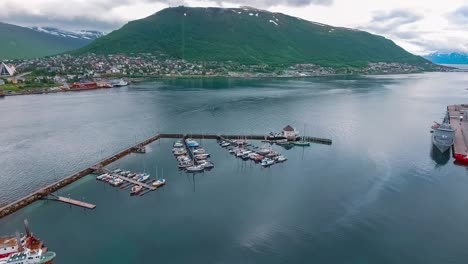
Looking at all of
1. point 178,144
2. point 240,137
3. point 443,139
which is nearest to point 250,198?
point 178,144

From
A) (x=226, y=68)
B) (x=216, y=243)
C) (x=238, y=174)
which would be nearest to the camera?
(x=216, y=243)

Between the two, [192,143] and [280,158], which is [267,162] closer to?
[280,158]

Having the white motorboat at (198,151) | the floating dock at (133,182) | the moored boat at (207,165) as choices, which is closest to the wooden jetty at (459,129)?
the moored boat at (207,165)

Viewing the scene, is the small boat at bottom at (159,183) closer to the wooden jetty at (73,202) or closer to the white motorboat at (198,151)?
the wooden jetty at (73,202)

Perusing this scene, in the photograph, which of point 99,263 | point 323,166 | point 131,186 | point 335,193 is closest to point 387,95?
point 323,166

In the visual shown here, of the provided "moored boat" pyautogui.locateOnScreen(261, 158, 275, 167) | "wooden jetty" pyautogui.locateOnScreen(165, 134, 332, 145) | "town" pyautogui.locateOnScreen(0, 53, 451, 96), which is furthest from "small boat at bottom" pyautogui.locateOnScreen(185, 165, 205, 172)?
"town" pyautogui.locateOnScreen(0, 53, 451, 96)

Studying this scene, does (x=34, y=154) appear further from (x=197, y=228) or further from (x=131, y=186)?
(x=197, y=228)

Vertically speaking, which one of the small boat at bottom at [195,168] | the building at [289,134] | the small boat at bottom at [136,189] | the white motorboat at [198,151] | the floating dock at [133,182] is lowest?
the small boat at bottom at [136,189]
